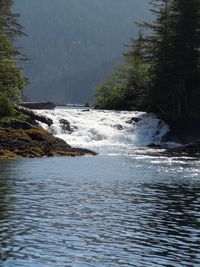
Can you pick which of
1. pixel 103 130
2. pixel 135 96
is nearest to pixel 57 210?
pixel 103 130

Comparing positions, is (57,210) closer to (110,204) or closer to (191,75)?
(110,204)

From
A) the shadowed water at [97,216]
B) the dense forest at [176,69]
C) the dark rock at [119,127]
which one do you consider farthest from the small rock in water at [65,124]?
the shadowed water at [97,216]

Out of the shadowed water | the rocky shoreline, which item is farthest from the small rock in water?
the shadowed water

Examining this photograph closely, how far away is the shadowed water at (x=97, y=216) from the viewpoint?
2097cm

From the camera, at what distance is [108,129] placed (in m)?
79.2

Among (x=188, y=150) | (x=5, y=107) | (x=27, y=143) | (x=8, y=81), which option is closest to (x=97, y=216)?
(x=27, y=143)

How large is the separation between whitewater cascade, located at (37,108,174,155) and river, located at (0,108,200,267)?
58.3ft

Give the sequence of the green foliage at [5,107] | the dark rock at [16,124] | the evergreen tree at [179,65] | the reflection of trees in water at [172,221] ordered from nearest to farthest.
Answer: the reflection of trees in water at [172,221] → the dark rock at [16,124] → the green foliage at [5,107] → the evergreen tree at [179,65]

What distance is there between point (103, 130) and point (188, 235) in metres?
54.4

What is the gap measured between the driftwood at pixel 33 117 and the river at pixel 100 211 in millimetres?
16338

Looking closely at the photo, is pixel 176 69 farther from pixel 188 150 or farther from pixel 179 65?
pixel 188 150

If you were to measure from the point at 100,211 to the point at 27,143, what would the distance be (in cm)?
3042

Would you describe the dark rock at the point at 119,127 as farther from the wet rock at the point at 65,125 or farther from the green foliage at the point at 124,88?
the green foliage at the point at 124,88

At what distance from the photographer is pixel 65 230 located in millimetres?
24609
